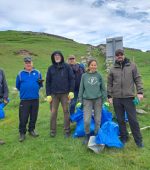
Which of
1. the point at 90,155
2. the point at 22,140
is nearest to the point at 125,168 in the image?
the point at 90,155

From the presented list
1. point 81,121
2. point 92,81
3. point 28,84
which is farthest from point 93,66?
point 28,84

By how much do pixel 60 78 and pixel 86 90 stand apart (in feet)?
3.51

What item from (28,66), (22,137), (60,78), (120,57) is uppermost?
(120,57)

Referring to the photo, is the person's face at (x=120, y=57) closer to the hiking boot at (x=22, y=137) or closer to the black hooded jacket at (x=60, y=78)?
the black hooded jacket at (x=60, y=78)

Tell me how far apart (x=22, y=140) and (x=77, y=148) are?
187 cm

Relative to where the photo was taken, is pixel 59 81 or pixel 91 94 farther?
pixel 59 81

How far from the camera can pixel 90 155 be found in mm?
7766

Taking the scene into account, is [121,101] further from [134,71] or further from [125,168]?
[125,168]

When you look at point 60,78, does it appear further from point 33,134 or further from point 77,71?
point 33,134

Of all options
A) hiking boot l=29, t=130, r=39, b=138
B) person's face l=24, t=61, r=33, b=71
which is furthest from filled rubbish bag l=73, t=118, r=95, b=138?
person's face l=24, t=61, r=33, b=71

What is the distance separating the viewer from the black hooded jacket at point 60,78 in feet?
30.7

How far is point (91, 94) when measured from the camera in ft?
27.9

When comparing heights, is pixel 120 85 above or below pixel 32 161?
above

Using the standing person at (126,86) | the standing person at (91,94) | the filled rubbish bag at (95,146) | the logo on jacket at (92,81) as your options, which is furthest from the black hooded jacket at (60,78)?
the filled rubbish bag at (95,146)
